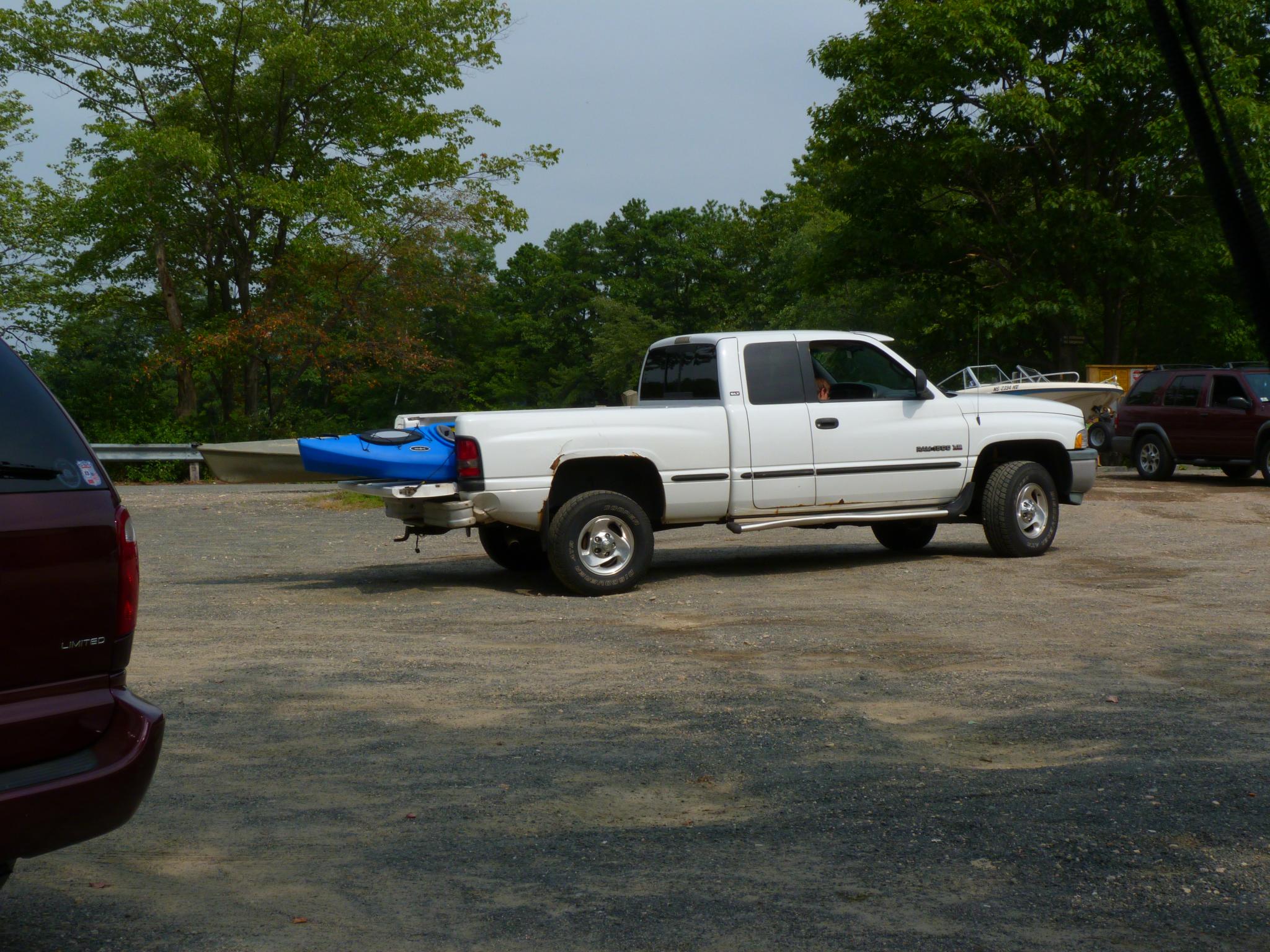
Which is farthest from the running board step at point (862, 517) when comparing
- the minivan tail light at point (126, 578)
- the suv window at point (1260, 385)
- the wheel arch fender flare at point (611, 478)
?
the suv window at point (1260, 385)

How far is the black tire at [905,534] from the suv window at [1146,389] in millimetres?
10996

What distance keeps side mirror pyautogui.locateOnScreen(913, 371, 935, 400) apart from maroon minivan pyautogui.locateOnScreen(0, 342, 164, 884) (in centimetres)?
950

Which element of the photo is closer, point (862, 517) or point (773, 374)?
point (773, 374)

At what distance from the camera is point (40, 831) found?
3.09 m

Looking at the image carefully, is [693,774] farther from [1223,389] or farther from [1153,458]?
[1153,458]

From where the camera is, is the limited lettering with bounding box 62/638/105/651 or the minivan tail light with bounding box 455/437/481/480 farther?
the minivan tail light with bounding box 455/437/481/480

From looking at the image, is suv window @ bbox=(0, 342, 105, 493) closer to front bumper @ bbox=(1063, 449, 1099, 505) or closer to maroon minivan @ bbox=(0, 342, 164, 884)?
maroon minivan @ bbox=(0, 342, 164, 884)

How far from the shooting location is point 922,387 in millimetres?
12164

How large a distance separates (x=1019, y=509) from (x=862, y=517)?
1.71 metres

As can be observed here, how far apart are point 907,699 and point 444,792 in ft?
Answer: 8.69

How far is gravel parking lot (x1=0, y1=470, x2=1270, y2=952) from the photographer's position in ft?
12.4

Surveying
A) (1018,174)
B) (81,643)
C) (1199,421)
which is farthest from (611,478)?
(1018,174)

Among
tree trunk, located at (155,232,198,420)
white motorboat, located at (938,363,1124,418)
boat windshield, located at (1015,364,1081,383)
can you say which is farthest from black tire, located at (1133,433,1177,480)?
tree trunk, located at (155,232,198,420)

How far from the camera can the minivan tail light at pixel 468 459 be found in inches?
407
